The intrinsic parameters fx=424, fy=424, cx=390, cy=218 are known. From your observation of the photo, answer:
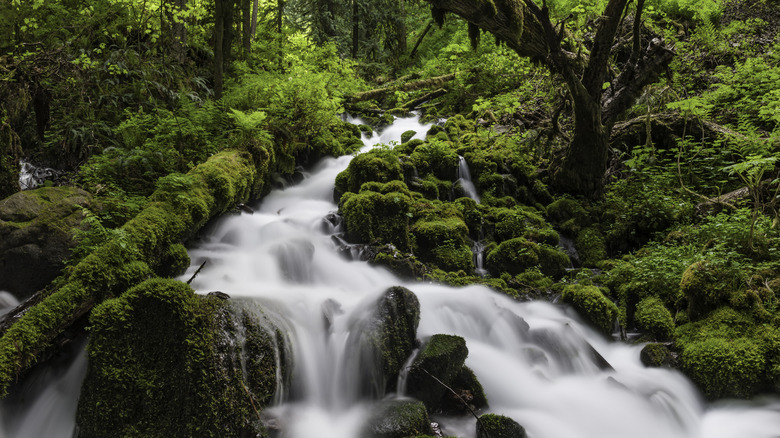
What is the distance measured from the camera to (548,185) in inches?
368

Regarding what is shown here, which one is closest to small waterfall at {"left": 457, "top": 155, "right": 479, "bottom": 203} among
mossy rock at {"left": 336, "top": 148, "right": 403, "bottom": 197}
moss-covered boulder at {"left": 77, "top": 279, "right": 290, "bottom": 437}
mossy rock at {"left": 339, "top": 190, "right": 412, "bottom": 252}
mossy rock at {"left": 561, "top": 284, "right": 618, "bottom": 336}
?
mossy rock at {"left": 336, "top": 148, "right": 403, "bottom": 197}

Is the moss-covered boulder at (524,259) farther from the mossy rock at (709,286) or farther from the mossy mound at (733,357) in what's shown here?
the mossy mound at (733,357)

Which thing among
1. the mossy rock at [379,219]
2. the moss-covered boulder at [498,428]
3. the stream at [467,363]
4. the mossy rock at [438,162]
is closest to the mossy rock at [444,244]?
the mossy rock at [379,219]

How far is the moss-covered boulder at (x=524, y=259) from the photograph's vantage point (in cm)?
689

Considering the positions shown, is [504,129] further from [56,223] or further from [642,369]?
[56,223]

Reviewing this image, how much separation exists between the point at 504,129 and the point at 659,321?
6689 mm

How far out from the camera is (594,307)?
575 centimetres

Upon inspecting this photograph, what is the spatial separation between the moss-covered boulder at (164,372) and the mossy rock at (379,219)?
139 inches

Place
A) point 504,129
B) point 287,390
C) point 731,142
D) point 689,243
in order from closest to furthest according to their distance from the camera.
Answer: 1. point 287,390
2. point 689,243
3. point 731,142
4. point 504,129

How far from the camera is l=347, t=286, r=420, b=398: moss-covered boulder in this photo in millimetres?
4293

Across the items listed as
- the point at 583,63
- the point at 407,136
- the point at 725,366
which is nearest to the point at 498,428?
the point at 725,366

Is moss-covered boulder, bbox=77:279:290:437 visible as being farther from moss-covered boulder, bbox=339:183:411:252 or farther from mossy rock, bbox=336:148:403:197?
mossy rock, bbox=336:148:403:197

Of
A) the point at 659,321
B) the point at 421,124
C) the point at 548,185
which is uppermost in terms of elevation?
the point at 421,124

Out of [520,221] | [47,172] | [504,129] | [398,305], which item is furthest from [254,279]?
[504,129]
